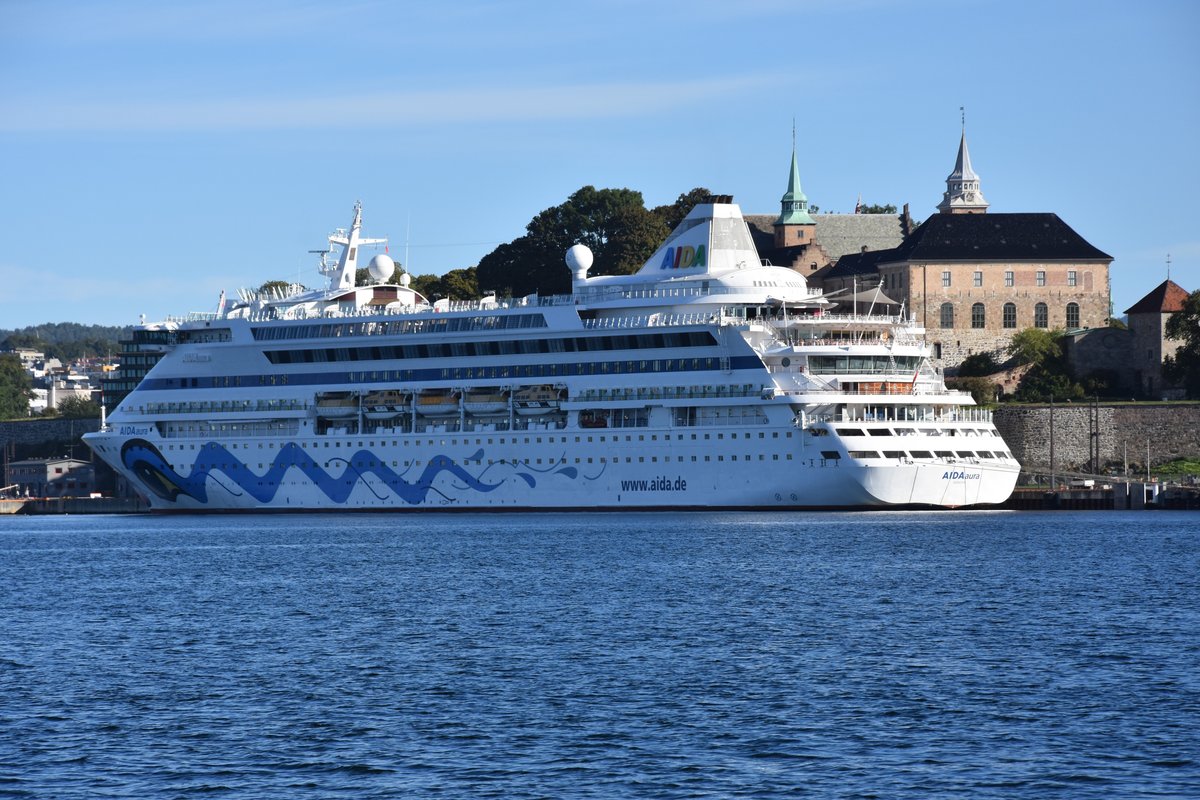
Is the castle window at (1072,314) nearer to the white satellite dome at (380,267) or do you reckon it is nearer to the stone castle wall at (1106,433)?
the stone castle wall at (1106,433)

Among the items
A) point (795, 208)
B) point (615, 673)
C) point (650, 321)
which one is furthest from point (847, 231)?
point (615, 673)

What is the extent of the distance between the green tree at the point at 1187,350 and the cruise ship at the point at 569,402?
90.4 feet

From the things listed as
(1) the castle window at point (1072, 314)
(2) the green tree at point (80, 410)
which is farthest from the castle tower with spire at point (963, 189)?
(2) the green tree at point (80, 410)

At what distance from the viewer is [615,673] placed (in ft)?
104

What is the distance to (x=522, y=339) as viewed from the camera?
3108 inches

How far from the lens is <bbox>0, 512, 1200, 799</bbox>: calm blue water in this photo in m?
24.2

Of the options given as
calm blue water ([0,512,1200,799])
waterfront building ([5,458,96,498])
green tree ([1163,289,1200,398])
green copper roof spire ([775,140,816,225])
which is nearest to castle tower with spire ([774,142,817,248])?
green copper roof spire ([775,140,816,225])

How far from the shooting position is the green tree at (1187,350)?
9969 centimetres

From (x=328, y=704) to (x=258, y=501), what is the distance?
53507 mm

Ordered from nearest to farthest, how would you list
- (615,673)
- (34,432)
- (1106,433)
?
(615,673), (1106,433), (34,432)

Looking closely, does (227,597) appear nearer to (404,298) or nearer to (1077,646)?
(1077,646)

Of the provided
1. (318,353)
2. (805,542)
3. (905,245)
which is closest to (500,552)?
(805,542)

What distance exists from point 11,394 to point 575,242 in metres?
83.5

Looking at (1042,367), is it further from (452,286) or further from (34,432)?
(34,432)
